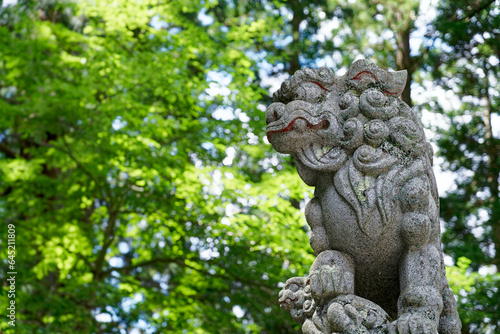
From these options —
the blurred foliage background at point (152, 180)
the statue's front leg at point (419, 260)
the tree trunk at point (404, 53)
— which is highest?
the statue's front leg at point (419, 260)

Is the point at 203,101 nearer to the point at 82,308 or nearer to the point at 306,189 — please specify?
the point at 306,189

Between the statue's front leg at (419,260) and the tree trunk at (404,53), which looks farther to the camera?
the tree trunk at (404,53)

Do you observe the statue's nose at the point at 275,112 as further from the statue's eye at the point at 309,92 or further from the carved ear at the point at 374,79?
the carved ear at the point at 374,79

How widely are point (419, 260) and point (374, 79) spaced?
978 millimetres

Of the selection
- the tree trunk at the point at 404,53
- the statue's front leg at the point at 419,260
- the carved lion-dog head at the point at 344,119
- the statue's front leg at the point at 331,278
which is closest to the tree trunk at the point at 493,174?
the tree trunk at the point at 404,53

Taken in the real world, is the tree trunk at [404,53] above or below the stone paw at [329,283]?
below

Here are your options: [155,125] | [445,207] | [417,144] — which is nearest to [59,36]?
[155,125]

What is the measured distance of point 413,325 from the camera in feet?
7.42

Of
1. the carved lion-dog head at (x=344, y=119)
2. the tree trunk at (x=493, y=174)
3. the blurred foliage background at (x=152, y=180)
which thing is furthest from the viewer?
the tree trunk at (x=493, y=174)

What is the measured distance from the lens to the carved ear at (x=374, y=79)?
2.86 meters

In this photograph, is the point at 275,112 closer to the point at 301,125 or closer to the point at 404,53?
the point at 301,125

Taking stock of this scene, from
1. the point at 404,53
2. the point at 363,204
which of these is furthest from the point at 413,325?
the point at 404,53

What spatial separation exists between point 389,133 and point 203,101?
13.9 feet

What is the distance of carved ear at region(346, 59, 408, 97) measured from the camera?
2.86 m
